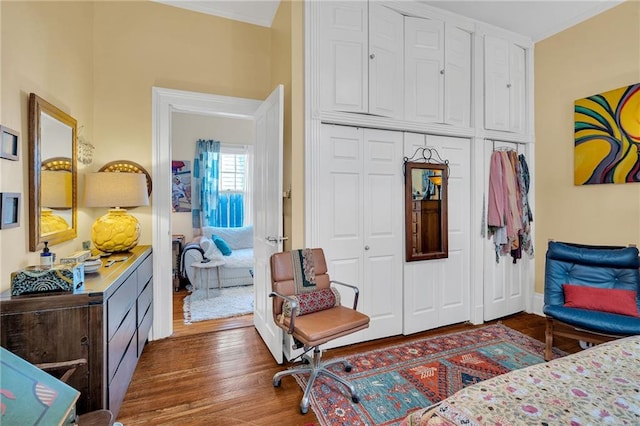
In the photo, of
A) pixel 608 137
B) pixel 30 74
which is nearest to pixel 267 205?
pixel 30 74

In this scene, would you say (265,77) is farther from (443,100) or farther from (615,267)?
(615,267)

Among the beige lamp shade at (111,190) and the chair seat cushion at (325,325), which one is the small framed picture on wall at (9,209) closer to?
the beige lamp shade at (111,190)

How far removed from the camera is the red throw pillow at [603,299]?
2.33m

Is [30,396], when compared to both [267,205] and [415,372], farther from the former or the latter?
[415,372]

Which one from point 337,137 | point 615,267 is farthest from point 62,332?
point 615,267

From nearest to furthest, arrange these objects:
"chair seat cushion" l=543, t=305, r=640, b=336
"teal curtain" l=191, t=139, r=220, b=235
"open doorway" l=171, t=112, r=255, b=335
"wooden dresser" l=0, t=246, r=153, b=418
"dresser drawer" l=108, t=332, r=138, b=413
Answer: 1. "wooden dresser" l=0, t=246, r=153, b=418
2. "dresser drawer" l=108, t=332, r=138, b=413
3. "chair seat cushion" l=543, t=305, r=640, b=336
4. "open doorway" l=171, t=112, r=255, b=335
5. "teal curtain" l=191, t=139, r=220, b=235

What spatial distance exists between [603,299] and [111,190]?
157 inches

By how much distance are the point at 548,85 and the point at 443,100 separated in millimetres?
1439

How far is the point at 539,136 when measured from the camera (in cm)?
352

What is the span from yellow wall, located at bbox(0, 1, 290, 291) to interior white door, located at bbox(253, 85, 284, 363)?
0.50 m

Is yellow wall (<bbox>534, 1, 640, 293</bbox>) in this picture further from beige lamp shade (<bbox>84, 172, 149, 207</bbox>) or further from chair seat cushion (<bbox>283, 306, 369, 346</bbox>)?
beige lamp shade (<bbox>84, 172, 149, 207</bbox>)

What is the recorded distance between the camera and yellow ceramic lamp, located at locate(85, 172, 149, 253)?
2.25m

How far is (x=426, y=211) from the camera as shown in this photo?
3.04m

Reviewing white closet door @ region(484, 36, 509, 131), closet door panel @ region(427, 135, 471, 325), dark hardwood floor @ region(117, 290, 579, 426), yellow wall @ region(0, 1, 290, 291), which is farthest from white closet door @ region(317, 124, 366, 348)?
white closet door @ region(484, 36, 509, 131)
